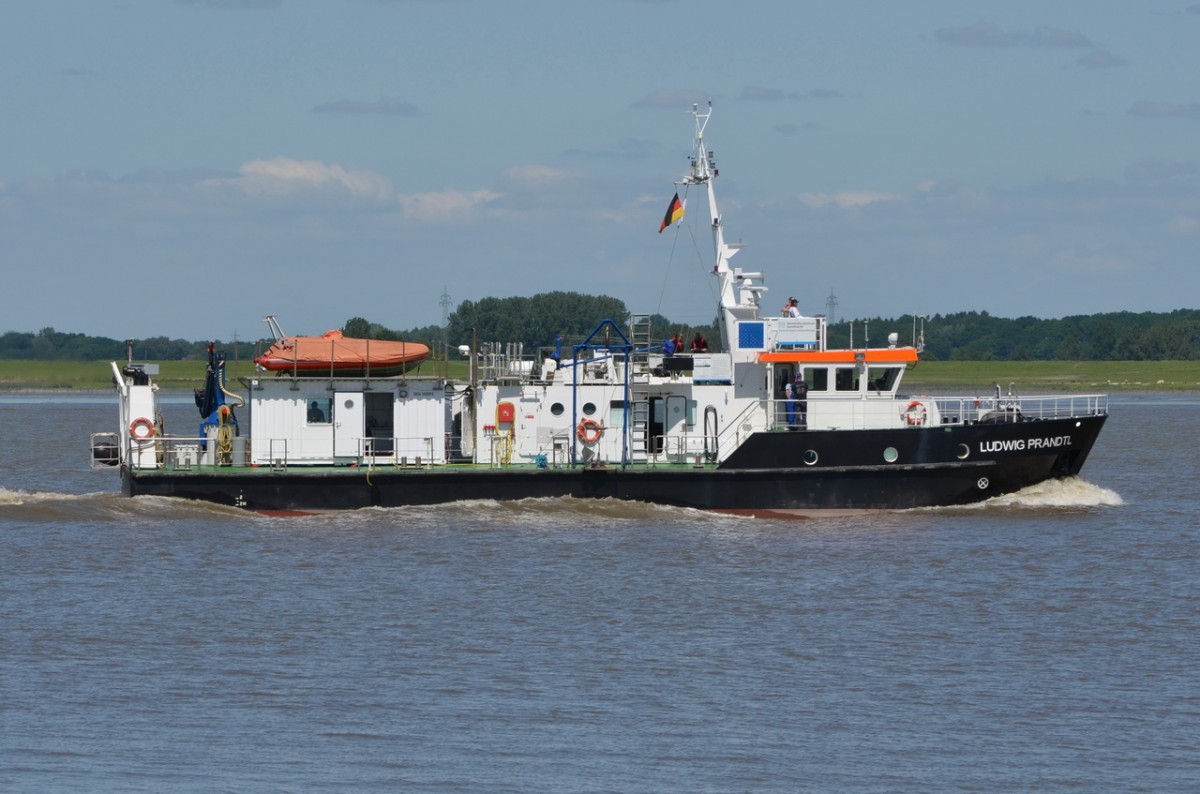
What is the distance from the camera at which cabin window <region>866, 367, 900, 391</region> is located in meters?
32.3

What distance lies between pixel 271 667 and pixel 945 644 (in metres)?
7.93

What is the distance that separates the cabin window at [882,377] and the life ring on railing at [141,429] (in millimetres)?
13524

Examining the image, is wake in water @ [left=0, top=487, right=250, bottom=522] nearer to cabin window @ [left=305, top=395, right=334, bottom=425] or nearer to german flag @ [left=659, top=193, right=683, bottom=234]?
cabin window @ [left=305, top=395, right=334, bottom=425]

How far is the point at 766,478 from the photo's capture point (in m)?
Answer: 31.1

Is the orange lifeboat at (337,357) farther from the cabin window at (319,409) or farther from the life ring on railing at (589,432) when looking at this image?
the life ring on railing at (589,432)

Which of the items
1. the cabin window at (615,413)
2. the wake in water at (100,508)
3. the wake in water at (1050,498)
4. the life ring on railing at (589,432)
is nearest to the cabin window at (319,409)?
the wake in water at (100,508)

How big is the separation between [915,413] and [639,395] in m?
5.12

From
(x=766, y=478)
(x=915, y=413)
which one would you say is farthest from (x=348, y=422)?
(x=915, y=413)

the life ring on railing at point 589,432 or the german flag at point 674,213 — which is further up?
the german flag at point 674,213

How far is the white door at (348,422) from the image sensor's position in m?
32.7

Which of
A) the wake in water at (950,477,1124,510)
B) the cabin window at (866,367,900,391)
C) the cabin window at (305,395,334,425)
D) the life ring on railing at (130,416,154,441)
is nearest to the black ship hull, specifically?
the wake in water at (950,477,1124,510)

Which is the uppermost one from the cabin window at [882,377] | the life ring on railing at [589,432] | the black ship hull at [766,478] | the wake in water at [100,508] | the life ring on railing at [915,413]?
the cabin window at [882,377]

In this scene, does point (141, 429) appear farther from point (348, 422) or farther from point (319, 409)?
point (348, 422)

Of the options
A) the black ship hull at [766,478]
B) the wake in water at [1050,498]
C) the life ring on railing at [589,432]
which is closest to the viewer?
the black ship hull at [766,478]
